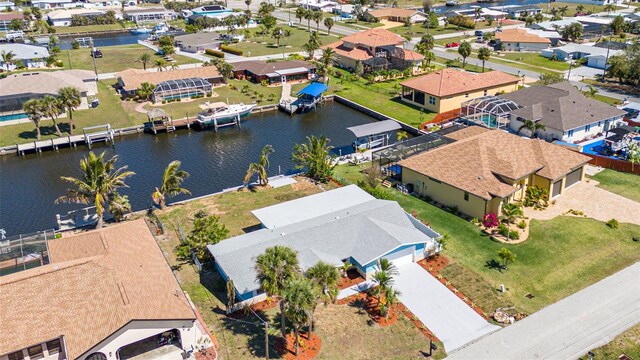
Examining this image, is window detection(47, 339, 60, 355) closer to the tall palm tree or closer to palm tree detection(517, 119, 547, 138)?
the tall palm tree

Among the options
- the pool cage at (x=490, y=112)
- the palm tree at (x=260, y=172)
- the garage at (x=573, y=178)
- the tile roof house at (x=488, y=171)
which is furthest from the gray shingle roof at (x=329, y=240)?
the pool cage at (x=490, y=112)

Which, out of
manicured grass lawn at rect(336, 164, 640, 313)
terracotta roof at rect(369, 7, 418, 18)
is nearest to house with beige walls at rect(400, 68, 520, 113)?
manicured grass lawn at rect(336, 164, 640, 313)

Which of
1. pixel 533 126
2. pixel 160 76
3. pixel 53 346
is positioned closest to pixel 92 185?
pixel 53 346

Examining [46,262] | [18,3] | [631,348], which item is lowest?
[631,348]

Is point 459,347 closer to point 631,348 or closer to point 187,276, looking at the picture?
point 631,348

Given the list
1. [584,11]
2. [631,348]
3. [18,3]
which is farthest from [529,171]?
[18,3]

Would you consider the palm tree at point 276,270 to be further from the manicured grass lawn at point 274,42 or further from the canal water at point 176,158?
the manicured grass lawn at point 274,42
